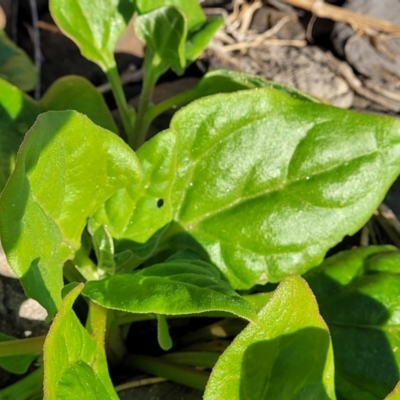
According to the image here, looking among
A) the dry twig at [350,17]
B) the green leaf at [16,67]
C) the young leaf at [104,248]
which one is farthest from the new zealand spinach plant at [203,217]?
the dry twig at [350,17]

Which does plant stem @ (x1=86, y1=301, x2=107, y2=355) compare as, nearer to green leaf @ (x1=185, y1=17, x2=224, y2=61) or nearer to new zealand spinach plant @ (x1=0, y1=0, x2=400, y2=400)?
new zealand spinach plant @ (x1=0, y1=0, x2=400, y2=400)

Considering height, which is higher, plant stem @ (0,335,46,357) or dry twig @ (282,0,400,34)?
dry twig @ (282,0,400,34)

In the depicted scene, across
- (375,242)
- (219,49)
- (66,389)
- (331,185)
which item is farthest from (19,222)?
(219,49)

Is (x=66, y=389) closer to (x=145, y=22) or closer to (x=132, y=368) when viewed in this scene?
(x=132, y=368)

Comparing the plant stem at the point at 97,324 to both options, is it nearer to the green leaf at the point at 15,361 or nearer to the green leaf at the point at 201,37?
the green leaf at the point at 15,361

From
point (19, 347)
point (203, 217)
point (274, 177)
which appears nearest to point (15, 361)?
point (19, 347)

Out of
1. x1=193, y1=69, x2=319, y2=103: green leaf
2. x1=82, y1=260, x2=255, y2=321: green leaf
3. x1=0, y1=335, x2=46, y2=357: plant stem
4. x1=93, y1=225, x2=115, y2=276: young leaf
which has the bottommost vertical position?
x1=0, y1=335, x2=46, y2=357: plant stem

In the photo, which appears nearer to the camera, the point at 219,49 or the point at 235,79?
the point at 235,79

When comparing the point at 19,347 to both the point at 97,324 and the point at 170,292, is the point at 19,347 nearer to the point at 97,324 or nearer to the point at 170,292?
the point at 97,324

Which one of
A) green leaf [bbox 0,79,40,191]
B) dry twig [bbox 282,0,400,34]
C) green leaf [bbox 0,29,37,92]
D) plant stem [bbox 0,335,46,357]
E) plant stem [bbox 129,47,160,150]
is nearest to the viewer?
plant stem [bbox 0,335,46,357]

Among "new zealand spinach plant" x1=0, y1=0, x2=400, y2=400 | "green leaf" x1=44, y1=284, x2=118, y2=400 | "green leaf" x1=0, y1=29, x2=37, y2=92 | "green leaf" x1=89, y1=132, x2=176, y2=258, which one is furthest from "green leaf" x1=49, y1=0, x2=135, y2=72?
"green leaf" x1=44, y1=284, x2=118, y2=400
